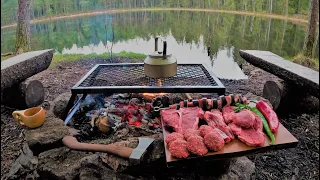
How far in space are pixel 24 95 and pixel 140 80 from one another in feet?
4.44

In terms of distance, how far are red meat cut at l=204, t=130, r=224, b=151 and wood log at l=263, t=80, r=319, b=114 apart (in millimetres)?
1502

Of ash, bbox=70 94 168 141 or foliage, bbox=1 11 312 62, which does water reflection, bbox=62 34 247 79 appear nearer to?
foliage, bbox=1 11 312 62

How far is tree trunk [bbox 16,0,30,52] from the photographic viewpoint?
399 cm

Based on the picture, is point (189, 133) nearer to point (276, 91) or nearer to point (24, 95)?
point (276, 91)

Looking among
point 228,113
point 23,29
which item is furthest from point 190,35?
point 228,113

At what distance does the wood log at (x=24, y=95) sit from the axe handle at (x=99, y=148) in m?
1.17

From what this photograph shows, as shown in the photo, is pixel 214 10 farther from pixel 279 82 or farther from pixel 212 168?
pixel 212 168

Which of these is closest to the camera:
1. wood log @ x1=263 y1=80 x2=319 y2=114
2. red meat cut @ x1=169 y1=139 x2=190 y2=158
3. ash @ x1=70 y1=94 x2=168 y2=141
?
red meat cut @ x1=169 y1=139 x2=190 y2=158

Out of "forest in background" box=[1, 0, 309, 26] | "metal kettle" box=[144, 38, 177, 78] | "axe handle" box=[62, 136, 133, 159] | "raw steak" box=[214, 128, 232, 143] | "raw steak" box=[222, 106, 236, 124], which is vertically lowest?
"axe handle" box=[62, 136, 133, 159]

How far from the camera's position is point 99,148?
5.16 ft

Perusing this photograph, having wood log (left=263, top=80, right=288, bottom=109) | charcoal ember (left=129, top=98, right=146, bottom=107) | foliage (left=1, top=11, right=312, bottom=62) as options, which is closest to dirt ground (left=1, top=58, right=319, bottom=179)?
wood log (left=263, top=80, right=288, bottom=109)

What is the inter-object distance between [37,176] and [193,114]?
1.17 meters

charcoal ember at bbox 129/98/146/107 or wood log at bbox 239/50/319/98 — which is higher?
wood log at bbox 239/50/319/98

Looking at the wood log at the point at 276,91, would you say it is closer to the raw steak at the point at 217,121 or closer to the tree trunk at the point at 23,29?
the raw steak at the point at 217,121
